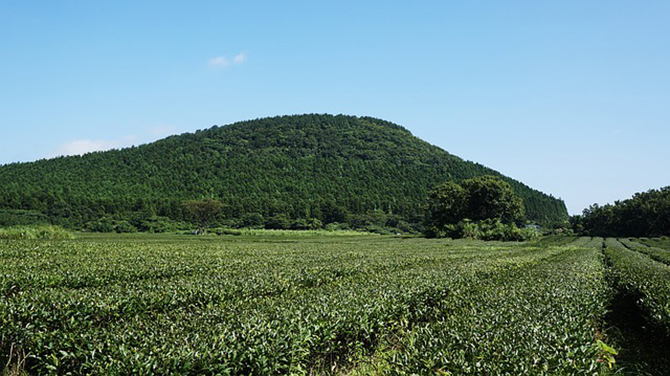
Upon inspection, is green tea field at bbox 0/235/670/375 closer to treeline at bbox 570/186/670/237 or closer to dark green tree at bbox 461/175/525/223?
dark green tree at bbox 461/175/525/223

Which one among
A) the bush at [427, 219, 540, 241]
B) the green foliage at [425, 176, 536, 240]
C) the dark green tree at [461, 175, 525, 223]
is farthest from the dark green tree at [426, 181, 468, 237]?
the bush at [427, 219, 540, 241]

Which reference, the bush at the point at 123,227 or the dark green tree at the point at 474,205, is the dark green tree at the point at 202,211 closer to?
the bush at the point at 123,227

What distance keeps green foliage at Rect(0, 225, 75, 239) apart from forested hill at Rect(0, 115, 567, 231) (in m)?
52.9

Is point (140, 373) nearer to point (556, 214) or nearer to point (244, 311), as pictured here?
point (244, 311)

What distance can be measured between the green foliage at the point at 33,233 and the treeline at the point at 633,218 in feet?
384

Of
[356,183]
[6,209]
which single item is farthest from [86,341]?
[356,183]

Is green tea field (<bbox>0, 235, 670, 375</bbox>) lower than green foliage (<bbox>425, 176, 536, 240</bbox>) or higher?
lower

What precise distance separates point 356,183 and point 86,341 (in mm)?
154731

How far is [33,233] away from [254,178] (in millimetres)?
110567

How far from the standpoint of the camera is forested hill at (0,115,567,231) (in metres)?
110

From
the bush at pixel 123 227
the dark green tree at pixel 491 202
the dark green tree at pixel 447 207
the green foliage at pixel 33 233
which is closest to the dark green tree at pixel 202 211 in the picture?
the bush at pixel 123 227

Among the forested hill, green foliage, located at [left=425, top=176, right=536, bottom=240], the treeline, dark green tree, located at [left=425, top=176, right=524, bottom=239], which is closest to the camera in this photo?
green foliage, located at [left=425, top=176, right=536, bottom=240]

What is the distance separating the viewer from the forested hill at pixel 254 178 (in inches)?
4336

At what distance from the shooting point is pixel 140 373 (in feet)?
18.8
